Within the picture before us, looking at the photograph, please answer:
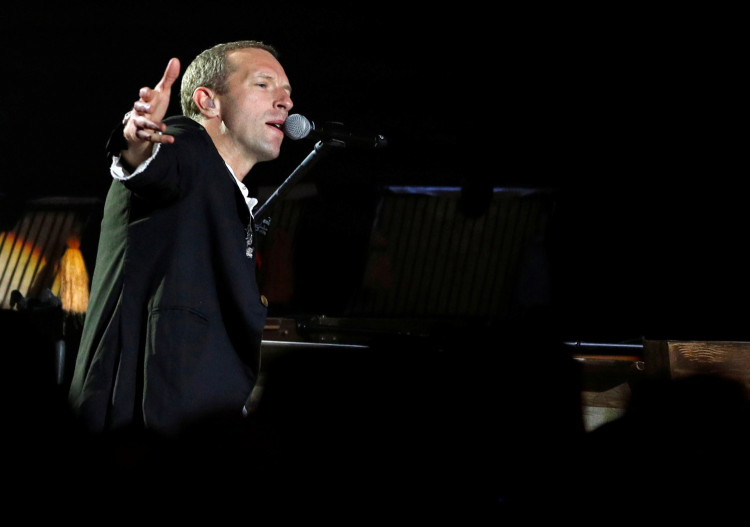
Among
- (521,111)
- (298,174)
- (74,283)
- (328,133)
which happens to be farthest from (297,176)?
(74,283)

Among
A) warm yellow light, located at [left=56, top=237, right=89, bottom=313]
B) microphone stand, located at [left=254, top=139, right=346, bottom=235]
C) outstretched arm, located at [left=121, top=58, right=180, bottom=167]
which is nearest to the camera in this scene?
outstretched arm, located at [left=121, top=58, right=180, bottom=167]

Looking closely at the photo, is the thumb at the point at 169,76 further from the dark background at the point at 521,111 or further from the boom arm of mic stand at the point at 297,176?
the dark background at the point at 521,111

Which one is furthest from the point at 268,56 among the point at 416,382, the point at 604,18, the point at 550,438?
the point at 604,18

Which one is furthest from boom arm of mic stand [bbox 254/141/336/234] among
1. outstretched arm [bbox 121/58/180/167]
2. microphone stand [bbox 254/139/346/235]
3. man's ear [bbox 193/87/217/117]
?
outstretched arm [bbox 121/58/180/167]

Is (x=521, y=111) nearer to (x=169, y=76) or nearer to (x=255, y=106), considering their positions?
(x=255, y=106)

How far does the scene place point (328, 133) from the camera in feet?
5.33

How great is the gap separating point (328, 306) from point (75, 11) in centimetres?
320

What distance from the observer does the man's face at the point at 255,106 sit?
1.45 m

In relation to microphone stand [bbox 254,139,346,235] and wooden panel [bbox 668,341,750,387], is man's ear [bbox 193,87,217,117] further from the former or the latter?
wooden panel [bbox 668,341,750,387]

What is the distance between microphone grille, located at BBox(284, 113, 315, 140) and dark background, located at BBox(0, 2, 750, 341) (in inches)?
111

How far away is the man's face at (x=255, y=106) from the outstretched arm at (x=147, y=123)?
44 cm

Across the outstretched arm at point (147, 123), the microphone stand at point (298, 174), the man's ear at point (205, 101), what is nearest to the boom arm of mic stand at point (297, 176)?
the microphone stand at point (298, 174)

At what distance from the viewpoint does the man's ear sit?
1.48 m

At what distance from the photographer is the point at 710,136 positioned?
4625 mm
